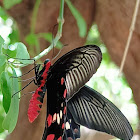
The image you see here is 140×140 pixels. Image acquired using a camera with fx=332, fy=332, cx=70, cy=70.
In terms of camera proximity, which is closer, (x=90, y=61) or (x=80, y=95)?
(x=90, y=61)

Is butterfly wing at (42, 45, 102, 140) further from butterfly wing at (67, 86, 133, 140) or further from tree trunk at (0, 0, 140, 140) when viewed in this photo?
tree trunk at (0, 0, 140, 140)

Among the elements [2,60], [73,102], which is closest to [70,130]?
[73,102]

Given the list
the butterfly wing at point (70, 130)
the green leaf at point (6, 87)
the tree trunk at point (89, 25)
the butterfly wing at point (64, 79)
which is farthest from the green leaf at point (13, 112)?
the tree trunk at point (89, 25)

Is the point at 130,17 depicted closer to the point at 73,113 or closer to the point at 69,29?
the point at 69,29

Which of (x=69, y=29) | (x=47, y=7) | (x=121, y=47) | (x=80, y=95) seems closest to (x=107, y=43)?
(x=121, y=47)

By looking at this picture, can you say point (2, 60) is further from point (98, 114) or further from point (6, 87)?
point (98, 114)
